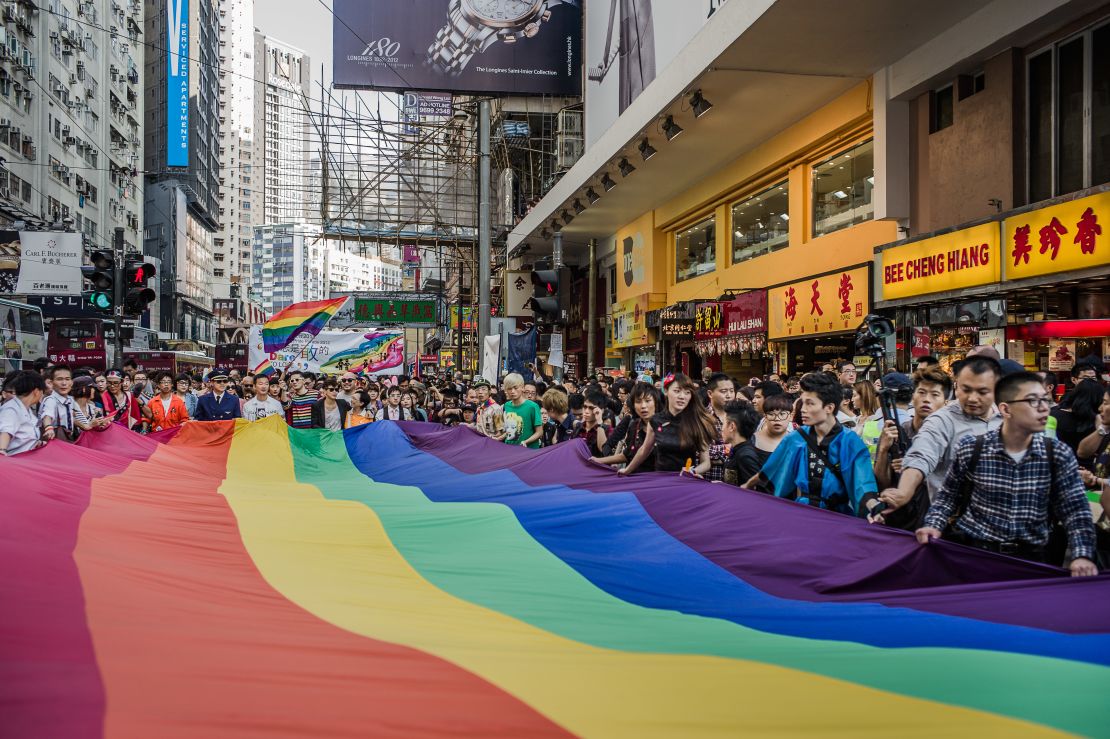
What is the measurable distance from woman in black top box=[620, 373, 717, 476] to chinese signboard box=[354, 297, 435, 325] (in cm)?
2441

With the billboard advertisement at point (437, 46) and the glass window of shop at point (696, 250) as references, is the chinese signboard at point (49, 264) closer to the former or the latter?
the billboard advertisement at point (437, 46)

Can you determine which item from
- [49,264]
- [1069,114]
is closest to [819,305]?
[1069,114]

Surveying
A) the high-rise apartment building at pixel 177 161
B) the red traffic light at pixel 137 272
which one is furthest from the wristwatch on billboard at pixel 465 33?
the high-rise apartment building at pixel 177 161

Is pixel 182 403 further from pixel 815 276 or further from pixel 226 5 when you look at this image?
pixel 226 5

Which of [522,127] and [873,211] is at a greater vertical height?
[522,127]

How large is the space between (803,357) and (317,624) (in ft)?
58.5

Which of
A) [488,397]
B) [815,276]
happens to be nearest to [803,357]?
[815,276]

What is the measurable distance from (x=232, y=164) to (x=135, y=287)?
185561 millimetres

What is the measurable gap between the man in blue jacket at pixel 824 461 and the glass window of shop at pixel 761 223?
51.4ft

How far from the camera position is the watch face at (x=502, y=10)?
104 ft

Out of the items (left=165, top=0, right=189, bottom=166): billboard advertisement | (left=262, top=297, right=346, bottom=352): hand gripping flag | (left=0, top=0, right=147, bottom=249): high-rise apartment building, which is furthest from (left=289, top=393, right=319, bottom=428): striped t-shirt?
(left=165, top=0, right=189, bottom=166): billboard advertisement

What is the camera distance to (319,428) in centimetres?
1366

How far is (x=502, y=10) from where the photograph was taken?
1262 inches

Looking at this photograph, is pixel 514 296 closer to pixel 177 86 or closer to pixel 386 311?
pixel 386 311
